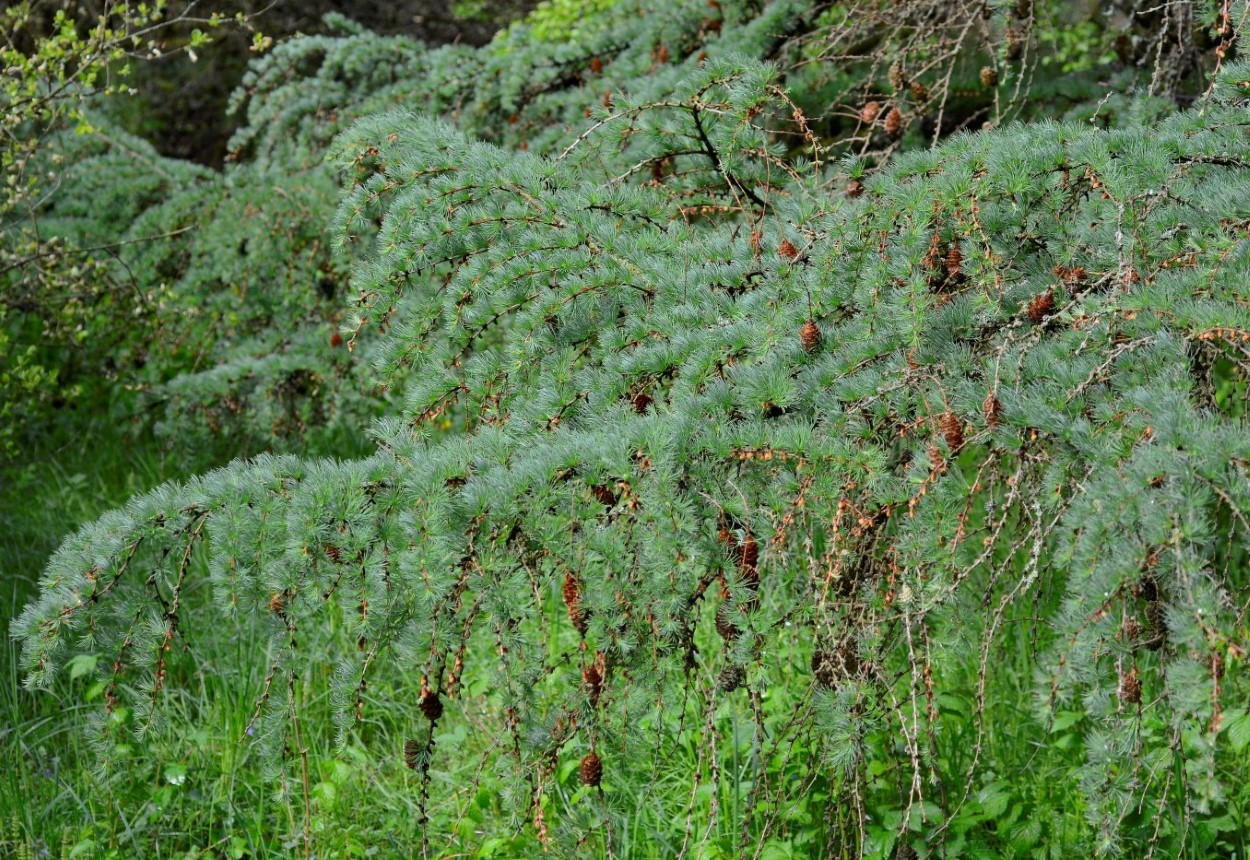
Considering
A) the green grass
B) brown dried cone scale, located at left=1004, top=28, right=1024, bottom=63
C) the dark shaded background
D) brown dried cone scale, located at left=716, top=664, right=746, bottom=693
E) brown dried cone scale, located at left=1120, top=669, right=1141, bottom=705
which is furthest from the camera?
the dark shaded background

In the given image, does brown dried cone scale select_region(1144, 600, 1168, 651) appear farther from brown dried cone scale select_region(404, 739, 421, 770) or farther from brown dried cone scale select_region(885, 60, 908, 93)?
brown dried cone scale select_region(885, 60, 908, 93)

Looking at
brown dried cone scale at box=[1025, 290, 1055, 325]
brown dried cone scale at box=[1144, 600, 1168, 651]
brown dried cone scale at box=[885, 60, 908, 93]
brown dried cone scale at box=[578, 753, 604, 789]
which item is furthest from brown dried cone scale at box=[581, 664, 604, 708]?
brown dried cone scale at box=[885, 60, 908, 93]

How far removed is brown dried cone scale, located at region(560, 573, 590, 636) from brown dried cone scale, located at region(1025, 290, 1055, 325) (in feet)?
2.28

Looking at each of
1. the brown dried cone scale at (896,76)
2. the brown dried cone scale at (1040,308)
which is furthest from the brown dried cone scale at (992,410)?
the brown dried cone scale at (896,76)

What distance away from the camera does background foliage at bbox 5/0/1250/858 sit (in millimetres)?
1364

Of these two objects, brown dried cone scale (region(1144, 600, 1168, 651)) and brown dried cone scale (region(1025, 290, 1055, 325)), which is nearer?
brown dried cone scale (region(1144, 600, 1168, 651))

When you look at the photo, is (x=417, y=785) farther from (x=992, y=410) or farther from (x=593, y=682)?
(x=992, y=410)

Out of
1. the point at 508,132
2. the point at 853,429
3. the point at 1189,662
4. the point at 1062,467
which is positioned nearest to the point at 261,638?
the point at 508,132

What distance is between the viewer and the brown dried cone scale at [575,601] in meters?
1.40

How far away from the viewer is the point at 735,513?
1420 mm

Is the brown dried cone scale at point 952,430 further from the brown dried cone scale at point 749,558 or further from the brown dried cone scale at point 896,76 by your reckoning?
the brown dried cone scale at point 896,76

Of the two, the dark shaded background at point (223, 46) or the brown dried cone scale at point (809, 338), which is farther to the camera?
the dark shaded background at point (223, 46)

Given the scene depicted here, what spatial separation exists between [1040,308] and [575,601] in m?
0.72

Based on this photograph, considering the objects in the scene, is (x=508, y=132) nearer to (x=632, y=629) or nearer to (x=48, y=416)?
(x=48, y=416)
